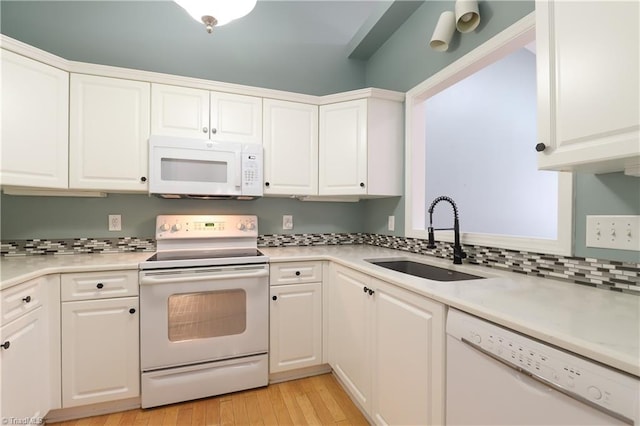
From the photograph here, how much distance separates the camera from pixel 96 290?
163cm

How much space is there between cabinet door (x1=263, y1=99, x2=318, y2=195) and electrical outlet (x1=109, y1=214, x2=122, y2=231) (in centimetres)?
110

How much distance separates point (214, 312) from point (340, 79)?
7.70 ft

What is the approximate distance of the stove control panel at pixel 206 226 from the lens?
2.19 meters

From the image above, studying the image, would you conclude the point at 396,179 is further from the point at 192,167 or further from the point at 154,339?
the point at 154,339

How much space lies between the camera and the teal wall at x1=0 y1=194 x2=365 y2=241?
6.49 feet

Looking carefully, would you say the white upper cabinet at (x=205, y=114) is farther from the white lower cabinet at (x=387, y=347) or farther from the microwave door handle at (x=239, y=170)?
the white lower cabinet at (x=387, y=347)

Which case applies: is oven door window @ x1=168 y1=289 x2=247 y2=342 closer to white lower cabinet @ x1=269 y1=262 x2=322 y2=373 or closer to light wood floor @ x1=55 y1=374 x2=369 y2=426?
white lower cabinet @ x1=269 y1=262 x2=322 y2=373

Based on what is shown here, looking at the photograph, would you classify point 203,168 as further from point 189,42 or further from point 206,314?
point 189,42

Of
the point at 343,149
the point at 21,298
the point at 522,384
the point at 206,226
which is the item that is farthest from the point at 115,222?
the point at 522,384

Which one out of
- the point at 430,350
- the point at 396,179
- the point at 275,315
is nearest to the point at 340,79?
the point at 396,179

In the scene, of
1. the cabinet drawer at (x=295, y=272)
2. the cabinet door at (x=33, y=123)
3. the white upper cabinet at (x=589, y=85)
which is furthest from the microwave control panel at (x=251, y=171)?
the white upper cabinet at (x=589, y=85)

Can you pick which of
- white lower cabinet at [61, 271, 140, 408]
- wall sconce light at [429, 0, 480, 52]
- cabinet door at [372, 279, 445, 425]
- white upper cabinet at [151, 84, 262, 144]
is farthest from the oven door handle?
wall sconce light at [429, 0, 480, 52]

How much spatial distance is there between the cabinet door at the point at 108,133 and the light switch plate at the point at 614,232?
244cm

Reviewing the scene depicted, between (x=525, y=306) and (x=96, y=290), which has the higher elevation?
(x=525, y=306)
